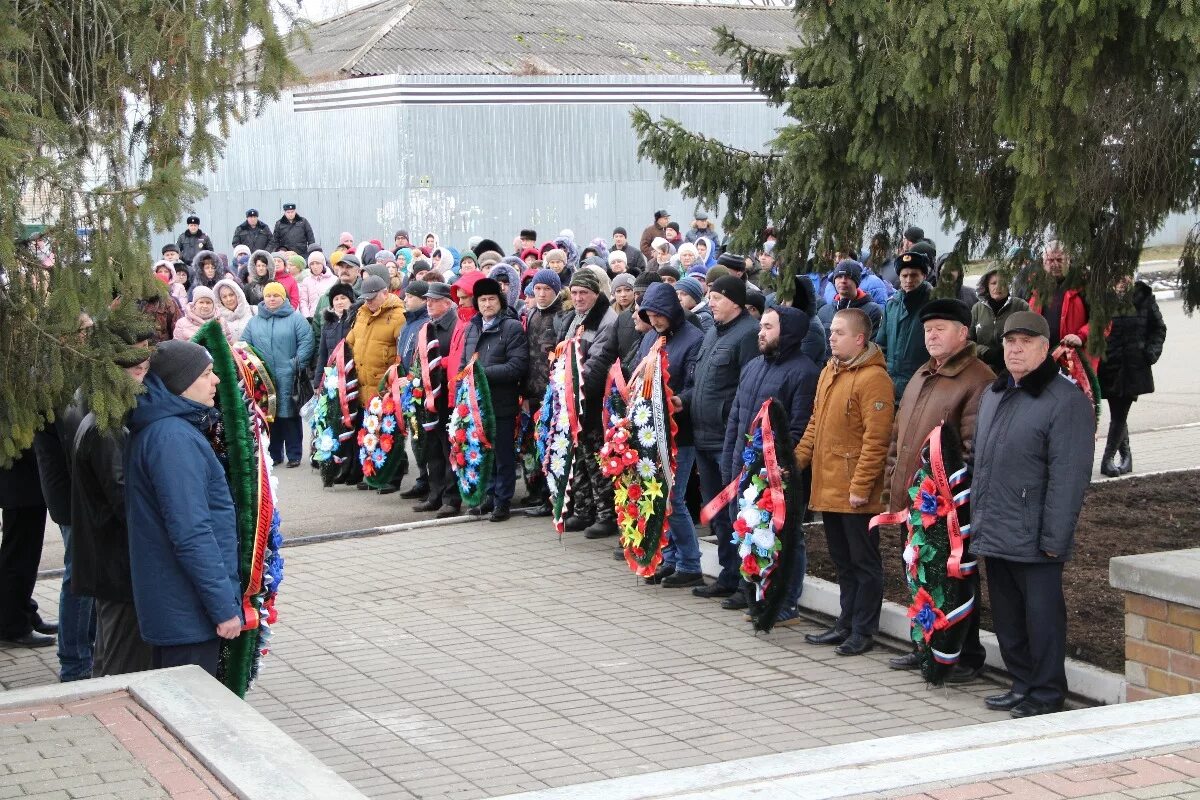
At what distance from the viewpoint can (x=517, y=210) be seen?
2803 cm

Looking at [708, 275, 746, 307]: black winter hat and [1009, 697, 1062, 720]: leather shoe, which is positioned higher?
[708, 275, 746, 307]: black winter hat

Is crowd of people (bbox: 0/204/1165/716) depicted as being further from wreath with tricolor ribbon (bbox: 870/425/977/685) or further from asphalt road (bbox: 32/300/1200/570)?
asphalt road (bbox: 32/300/1200/570)

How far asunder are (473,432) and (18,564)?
13.4ft

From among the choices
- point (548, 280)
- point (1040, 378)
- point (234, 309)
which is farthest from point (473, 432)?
point (1040, 378)

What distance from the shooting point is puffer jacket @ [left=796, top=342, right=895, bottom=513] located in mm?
8320

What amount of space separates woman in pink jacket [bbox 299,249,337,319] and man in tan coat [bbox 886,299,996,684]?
1227cm

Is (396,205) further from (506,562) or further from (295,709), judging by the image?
(295,709)

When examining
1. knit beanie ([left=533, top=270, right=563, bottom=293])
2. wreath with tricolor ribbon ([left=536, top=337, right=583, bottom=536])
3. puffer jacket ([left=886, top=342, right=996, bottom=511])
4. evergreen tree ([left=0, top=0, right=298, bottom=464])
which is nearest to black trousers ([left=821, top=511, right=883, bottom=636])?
puffer jacket ([left=886, top=342, right=996, bottom=511])

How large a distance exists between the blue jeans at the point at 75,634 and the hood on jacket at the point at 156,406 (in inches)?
75.0

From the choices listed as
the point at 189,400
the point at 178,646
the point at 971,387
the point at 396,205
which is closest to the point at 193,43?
the point at 189,400

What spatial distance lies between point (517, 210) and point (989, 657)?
68.4 ft

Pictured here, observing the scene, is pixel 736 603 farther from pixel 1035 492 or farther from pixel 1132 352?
pixel 1132 352

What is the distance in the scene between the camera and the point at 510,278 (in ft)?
49.7

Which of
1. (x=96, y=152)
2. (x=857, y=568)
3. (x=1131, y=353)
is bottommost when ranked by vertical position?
(x=857, y=568)
